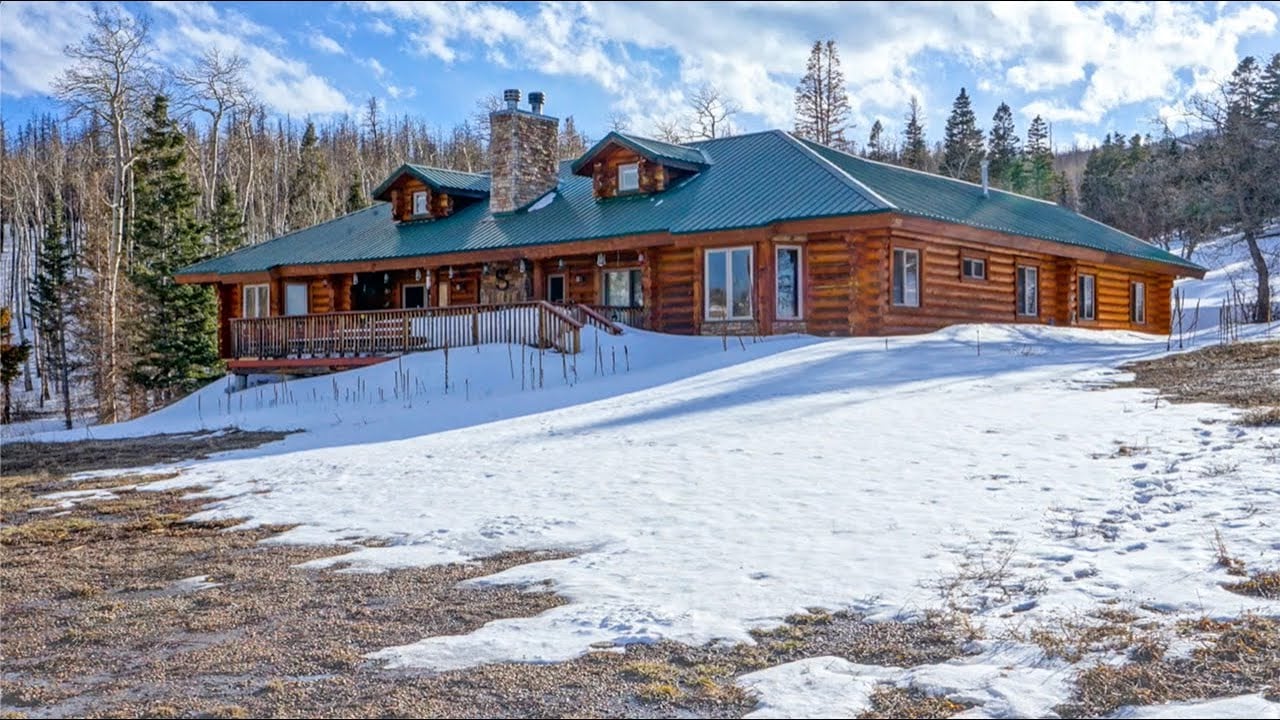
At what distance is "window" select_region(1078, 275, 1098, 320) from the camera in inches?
1103

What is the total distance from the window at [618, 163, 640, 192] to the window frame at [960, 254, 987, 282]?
7654mm

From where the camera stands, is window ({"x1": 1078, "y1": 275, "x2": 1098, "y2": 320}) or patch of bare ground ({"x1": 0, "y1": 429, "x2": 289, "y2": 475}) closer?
patch of bare ground ({"x1": 0, "y1": 429, "x2": 289, "y2": 475})

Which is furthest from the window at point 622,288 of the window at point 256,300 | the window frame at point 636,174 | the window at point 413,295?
the window at point 256,300

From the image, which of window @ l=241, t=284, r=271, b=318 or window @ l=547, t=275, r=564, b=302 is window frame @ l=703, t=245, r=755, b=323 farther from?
window @ l=241, t=284, r=271, b=318

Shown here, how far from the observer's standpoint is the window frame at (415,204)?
95.6ft

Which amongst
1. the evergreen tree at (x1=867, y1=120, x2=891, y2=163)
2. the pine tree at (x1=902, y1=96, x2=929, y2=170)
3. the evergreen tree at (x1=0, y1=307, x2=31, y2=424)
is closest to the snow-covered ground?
the evergreen tree at (x1=0, y1=307, x2=31, y2=424)

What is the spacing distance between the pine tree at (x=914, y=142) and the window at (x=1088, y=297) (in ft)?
148

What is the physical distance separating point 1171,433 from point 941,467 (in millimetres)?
2497

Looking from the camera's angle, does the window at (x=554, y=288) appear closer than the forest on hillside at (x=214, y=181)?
Yes

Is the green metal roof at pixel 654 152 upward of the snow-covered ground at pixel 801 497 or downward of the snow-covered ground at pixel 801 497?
upward

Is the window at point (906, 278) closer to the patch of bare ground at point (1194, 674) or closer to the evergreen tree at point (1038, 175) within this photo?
the patch of bare ground at point (1194, 674)

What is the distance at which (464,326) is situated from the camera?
21953mm

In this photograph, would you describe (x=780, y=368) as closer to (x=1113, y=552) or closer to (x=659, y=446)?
(x=659, y=446)

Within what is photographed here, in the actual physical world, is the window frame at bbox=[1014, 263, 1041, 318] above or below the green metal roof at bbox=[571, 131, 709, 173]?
below
